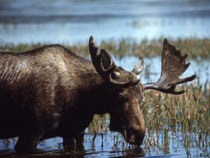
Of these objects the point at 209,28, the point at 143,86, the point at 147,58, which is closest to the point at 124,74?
the point at 143,86

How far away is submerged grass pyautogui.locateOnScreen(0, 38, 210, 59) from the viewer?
25.0 metres

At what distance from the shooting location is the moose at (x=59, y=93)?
34.3 feet

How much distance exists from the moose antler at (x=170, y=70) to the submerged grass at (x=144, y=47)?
12385 mm

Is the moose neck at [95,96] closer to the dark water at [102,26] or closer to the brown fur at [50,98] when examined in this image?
the brown fur at [50,98]

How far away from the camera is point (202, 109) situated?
43.6 feet

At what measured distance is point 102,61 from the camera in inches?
414

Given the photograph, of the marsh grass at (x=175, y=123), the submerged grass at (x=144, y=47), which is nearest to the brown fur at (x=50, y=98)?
the marsh grass at (x=175, y=123)

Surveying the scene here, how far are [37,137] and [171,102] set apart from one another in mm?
4051

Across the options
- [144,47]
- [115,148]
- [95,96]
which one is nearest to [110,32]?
[144,47]

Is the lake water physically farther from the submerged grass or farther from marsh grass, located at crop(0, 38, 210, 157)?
the submerged grass

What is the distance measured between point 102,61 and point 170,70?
Answer: 48.8 inches

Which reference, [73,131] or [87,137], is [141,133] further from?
[87,137]

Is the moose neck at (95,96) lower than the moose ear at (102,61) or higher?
lower

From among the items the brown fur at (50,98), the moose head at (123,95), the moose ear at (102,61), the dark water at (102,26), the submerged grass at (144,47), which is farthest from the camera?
the dark water at (102,26)
